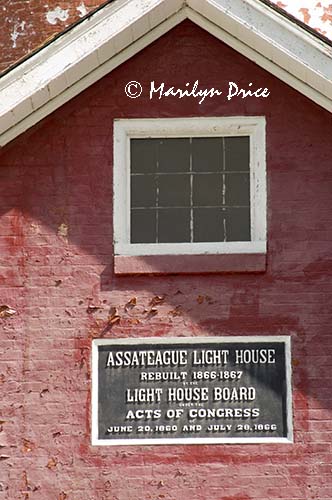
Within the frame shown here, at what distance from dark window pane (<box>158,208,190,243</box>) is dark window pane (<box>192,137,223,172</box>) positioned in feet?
1.21

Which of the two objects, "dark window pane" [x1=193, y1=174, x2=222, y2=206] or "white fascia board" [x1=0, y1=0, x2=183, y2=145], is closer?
"white fascia board" [x1=0, y1=0, x2=183, y2=145]

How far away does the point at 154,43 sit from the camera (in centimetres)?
1072

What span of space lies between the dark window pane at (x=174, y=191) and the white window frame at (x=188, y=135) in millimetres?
264

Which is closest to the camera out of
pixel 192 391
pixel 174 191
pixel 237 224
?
pixel 192 391

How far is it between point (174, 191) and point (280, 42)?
1.40 meters

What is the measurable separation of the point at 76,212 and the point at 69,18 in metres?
5.14

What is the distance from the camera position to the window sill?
1029 centimetres

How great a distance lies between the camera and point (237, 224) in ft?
34.6

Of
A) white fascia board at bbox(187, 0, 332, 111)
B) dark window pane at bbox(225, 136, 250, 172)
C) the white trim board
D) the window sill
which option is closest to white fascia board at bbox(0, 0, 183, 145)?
the white trim board

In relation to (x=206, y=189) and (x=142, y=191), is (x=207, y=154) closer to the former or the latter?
(x=206, y=189)

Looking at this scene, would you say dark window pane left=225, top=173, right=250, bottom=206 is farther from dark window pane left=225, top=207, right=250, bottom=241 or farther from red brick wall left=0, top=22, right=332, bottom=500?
red brick wall left=0, top=22, right=332, bottom=500

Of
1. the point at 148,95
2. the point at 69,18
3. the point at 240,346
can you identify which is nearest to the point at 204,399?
the point at 240,346
